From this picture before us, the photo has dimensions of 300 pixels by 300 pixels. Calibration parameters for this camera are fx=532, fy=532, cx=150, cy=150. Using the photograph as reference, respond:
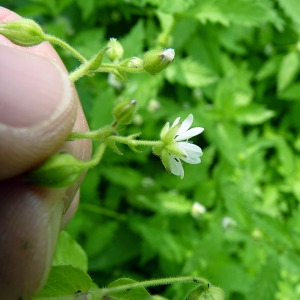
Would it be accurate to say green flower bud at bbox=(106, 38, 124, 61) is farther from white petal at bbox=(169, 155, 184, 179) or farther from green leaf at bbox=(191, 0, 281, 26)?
green leaf at bbox=(191, 0, 281, 26)

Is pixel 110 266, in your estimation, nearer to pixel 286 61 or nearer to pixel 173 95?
pixel 173 95

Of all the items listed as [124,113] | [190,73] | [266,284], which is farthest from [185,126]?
[190,73]

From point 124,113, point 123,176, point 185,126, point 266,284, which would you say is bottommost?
point 123,176

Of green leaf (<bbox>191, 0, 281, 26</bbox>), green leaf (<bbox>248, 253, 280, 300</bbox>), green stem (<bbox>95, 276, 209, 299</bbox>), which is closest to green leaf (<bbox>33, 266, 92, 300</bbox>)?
green stem (<bbox>95, 276, 209, 299</bbox>)

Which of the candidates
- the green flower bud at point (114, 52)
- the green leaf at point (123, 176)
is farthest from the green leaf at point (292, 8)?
the green flower bud at point (114, 52)

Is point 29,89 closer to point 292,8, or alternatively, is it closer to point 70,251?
point 70,251

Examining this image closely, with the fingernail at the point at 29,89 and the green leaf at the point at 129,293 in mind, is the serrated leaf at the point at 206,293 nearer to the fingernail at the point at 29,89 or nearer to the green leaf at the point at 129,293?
the green leaf at the point at 129,293
